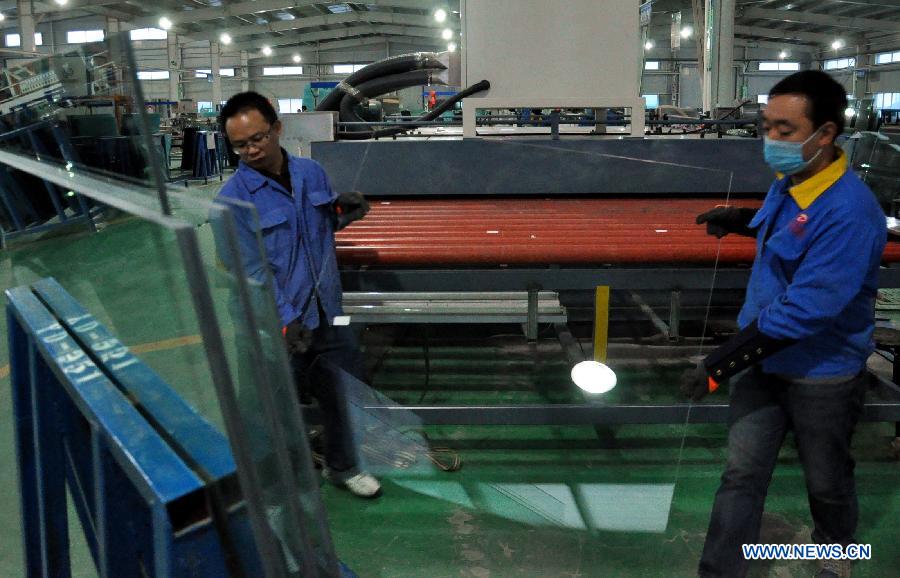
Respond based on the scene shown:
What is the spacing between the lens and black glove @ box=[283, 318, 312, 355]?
5.87 ft

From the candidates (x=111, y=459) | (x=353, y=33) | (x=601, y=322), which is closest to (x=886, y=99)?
(x=353, y=33)

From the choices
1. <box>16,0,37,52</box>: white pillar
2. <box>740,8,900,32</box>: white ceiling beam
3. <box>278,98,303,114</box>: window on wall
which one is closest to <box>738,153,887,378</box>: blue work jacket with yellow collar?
<box>278,98,303,114</box>: window on wall

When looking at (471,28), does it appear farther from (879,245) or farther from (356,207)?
(879,245)

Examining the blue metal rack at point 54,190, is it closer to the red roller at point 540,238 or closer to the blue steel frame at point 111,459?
the blue steel frame at point 111,459

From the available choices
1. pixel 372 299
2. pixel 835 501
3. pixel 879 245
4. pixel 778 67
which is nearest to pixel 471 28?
pixel 372 299

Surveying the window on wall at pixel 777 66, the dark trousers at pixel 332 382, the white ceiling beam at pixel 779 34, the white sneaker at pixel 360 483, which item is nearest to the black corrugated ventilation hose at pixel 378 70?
the dark trousers at pixel 332 382

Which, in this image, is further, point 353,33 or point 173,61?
point 353,33

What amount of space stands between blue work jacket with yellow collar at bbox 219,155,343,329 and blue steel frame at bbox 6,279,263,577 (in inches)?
23.2

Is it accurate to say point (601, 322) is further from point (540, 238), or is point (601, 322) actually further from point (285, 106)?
point (285, 106)

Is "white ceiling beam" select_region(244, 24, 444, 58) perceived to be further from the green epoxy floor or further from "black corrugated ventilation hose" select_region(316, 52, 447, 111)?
the green epoxy floor

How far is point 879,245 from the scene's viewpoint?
4.72ft

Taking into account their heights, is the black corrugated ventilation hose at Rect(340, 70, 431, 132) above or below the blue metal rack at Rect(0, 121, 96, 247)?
above

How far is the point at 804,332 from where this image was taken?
1.44m

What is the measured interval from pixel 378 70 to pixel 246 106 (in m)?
2.90
